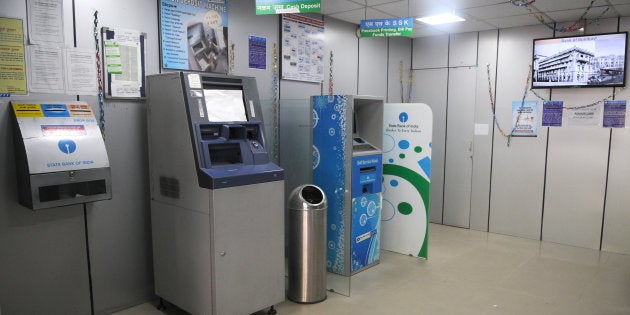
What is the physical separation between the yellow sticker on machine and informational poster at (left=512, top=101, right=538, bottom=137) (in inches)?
209

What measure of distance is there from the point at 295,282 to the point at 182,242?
3.47 feet

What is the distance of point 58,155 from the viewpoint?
274cm

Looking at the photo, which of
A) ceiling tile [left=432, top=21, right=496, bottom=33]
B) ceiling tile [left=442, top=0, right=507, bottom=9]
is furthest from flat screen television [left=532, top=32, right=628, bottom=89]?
ceiling tile [left=442, top=0, right=507, bottom=9]

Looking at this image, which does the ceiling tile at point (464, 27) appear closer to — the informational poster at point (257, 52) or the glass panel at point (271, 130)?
the informational poster at point (257, 52)

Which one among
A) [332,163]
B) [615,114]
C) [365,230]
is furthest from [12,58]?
[615,114]

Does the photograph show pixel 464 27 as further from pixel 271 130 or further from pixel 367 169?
pixel 271 130

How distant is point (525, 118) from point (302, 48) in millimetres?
3086

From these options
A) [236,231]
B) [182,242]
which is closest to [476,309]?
[236,231]

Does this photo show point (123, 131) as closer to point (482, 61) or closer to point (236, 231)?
point (236, 231)

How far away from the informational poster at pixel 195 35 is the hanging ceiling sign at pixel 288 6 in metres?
0.79

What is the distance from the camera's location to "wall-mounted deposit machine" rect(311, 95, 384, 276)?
4035 mm

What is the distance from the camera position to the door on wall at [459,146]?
19.9 ft

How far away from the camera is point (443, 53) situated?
6.22 meters

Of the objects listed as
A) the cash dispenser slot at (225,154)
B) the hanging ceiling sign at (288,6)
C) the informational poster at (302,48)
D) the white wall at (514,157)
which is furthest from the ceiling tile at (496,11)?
the cash dispenser slot at (225,154)
